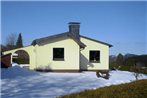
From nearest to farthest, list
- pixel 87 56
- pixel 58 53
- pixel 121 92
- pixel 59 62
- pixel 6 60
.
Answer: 1. pixel 121 92
2. pixel 59 62
3. pixel 58 53
4. pixel 87 56
5. pixel 6 60

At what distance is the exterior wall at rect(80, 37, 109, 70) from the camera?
1304 inches

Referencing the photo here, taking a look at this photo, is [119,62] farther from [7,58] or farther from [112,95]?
[112,95]

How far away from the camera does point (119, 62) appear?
163ft

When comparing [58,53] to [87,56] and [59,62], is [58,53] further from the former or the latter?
[87,56]

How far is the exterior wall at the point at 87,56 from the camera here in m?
33.1

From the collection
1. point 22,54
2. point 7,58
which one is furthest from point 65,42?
point 22,54

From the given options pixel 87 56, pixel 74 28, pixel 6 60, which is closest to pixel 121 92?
pixel 87 56

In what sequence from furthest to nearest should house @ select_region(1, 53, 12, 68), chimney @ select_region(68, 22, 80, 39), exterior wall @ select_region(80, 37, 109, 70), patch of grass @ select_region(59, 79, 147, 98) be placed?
chimney @ select_region(68, 22, 80, 39)
house @ select_region(1, 53, 12, 68)
exterior wall @ select_region(80, 37, 109, 70)
patch of grass @ select_region(59, 79, 147, 98)

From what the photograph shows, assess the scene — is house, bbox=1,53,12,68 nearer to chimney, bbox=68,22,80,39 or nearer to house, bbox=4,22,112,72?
house, bbox=4,22,112,72

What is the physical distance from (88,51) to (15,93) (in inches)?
763

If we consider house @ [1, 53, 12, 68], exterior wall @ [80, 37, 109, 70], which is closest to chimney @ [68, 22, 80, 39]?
Result: exterior wall @ [80, 37, 109, 70]

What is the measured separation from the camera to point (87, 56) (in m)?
33.3

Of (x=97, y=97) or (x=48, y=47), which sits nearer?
(x=97, y=97)

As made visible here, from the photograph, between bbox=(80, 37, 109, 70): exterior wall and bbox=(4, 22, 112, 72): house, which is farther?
bbox=(80, 37, 109, 70): exterior wall
